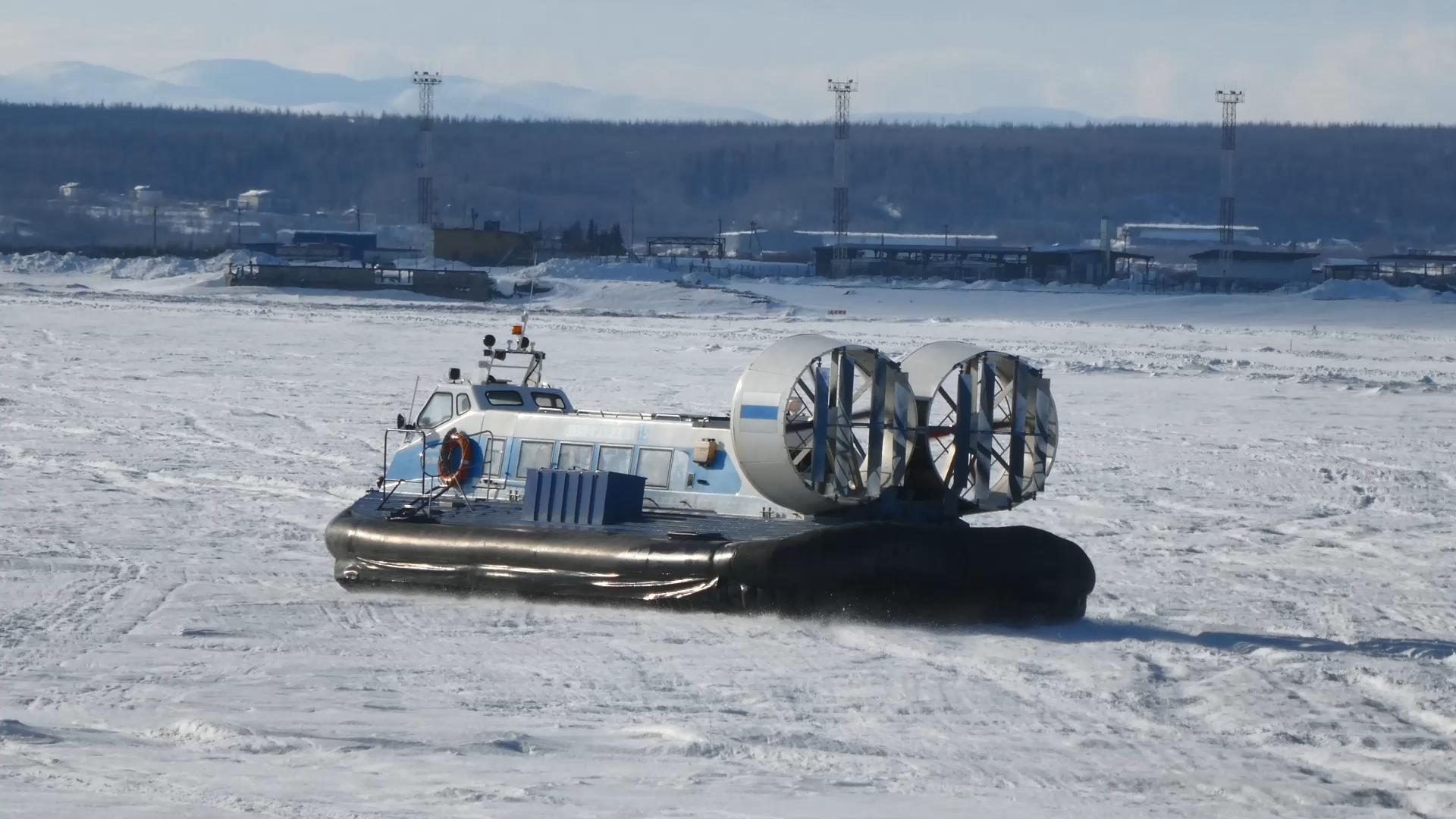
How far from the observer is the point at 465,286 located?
185 feet

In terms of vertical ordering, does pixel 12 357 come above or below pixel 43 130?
below

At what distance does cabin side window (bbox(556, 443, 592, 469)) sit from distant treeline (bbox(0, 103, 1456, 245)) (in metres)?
116

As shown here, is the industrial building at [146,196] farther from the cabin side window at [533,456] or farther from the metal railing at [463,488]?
the cabin side window at [533,456]

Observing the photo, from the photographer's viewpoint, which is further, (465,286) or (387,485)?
(465,286)

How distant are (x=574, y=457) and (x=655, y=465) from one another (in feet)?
2.14

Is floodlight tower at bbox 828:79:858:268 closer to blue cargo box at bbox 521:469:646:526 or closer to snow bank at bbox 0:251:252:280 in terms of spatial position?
snow bank at bbox 0:251:252:280

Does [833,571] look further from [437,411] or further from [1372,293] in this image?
[1372,293]

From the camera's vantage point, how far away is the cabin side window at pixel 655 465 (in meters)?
13.0

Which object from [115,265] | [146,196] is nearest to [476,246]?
[115,265]

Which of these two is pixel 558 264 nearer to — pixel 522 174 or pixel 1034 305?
pixel 1034 305

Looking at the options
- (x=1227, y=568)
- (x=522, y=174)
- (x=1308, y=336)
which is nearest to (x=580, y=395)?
(x=1227, y=568)

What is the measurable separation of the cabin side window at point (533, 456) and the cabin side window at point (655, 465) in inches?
28.8

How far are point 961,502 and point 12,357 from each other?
21807 millimetres

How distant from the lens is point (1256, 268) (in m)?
73.3
